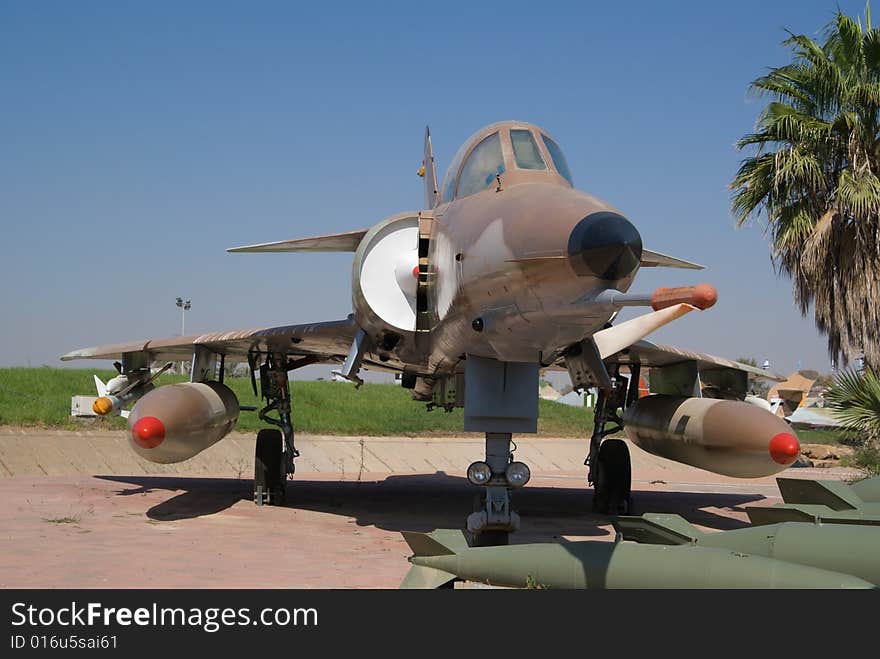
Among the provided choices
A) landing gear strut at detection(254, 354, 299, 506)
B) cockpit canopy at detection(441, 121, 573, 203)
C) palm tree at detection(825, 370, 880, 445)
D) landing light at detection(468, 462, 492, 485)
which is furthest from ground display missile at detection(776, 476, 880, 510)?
landing gear strut at detection(254, 354, 299, 506)

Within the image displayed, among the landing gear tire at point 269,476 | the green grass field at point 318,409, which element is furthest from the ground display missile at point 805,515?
the green grass field at point 318,409

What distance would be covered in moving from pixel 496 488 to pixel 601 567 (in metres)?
2.08

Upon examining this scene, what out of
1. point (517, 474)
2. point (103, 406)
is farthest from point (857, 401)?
point (103, 406)

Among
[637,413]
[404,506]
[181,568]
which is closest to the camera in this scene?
[181,568]

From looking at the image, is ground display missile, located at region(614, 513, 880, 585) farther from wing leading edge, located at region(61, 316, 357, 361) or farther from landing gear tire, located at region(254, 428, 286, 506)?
landing gear tire, located at region(254, 428, 286, 506)

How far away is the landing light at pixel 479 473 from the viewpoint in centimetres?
827

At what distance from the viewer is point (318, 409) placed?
31.4 meters

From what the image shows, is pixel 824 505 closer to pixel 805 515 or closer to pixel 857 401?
pixel 805 515

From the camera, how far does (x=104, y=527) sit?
10797 millimetres

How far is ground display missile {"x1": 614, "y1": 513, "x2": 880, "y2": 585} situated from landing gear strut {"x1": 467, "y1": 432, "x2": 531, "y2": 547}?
1054 mm

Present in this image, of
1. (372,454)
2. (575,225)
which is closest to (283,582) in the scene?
(575,225)

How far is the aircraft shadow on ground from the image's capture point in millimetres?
12305
